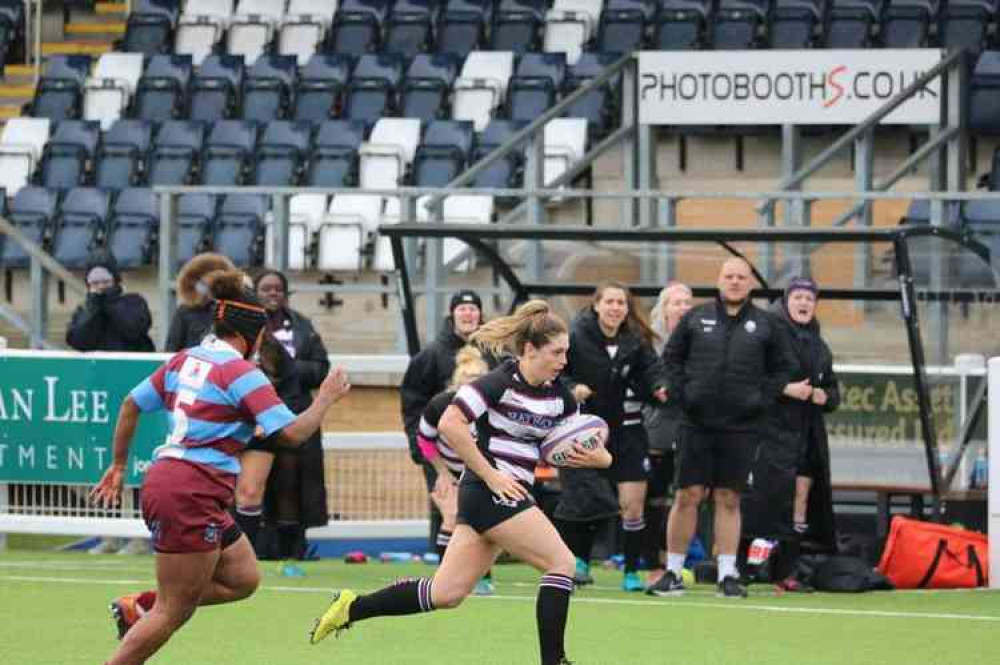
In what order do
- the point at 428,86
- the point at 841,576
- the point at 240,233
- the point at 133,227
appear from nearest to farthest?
the point at 841,576 → the point at 240,233 → the point at 133,227 → the point at 428,86

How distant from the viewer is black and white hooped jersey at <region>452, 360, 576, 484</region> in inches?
352

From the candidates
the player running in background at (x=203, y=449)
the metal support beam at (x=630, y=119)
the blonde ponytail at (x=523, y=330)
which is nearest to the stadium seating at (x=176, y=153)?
the metal support beam at (x=630, y=119)

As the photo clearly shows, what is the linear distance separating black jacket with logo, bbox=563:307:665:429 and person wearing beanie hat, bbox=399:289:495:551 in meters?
0.66

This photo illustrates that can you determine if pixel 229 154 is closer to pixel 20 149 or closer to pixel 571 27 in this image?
pixel 20 149

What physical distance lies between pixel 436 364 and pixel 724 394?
1.66 m

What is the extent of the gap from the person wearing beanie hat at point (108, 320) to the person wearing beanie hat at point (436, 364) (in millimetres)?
2688

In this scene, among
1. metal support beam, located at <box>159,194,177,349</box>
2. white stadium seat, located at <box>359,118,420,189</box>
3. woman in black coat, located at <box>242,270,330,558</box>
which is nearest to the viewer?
woman in black coat, located at <box>242,270,330,558</box>

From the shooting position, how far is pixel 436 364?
509 inches

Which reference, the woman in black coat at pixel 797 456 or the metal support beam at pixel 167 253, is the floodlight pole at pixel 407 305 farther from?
the woman in black coat at pixel 797 456

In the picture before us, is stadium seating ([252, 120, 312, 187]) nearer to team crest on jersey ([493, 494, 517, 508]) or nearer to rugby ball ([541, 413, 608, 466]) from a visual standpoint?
rugby ball ([541, 413, 608, 466])

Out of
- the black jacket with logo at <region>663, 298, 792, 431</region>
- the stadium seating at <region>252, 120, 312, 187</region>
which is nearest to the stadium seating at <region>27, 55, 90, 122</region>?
the stadium seating at <region>252, 120, 312, 187</region>

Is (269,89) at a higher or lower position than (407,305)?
higher

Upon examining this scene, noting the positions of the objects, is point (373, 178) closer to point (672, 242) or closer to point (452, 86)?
point (452, 86)

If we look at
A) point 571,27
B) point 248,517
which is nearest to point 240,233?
point 571,27
